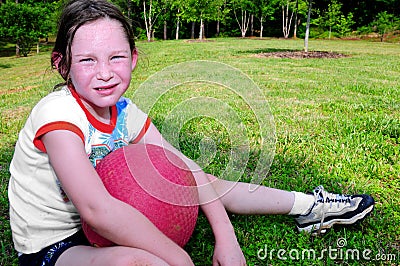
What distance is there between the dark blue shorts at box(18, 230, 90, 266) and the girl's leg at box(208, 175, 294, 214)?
2.94 feet

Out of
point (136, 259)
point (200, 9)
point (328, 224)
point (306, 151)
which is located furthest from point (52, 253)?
point (200, 9)

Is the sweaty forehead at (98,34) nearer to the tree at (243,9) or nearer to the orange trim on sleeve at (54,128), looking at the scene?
the orange trim on sleeve at (54,128)

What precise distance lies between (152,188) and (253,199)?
1.03m

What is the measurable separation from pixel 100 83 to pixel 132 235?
2.40ft

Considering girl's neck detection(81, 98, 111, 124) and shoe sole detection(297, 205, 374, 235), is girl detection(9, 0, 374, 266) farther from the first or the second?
shoe sole detection(297, 205, 374, 235)

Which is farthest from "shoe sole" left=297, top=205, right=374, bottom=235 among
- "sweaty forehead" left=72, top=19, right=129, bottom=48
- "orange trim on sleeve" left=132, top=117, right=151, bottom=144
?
"sweaty forehead" left=72, top=19, right=129, bottom=48

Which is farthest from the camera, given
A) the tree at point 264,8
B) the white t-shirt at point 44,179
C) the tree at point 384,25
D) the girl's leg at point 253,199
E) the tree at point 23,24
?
Result: the tree at point 264,8

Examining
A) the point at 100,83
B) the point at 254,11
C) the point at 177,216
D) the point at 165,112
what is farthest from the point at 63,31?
the point at 254,11

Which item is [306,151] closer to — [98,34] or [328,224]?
[328,224]

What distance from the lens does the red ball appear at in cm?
188

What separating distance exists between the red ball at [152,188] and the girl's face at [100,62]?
0.29m

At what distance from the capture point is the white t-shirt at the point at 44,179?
197 cm

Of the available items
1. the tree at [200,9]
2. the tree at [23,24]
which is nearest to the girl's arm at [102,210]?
the tree at [23,24]

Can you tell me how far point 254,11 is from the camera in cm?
4384
